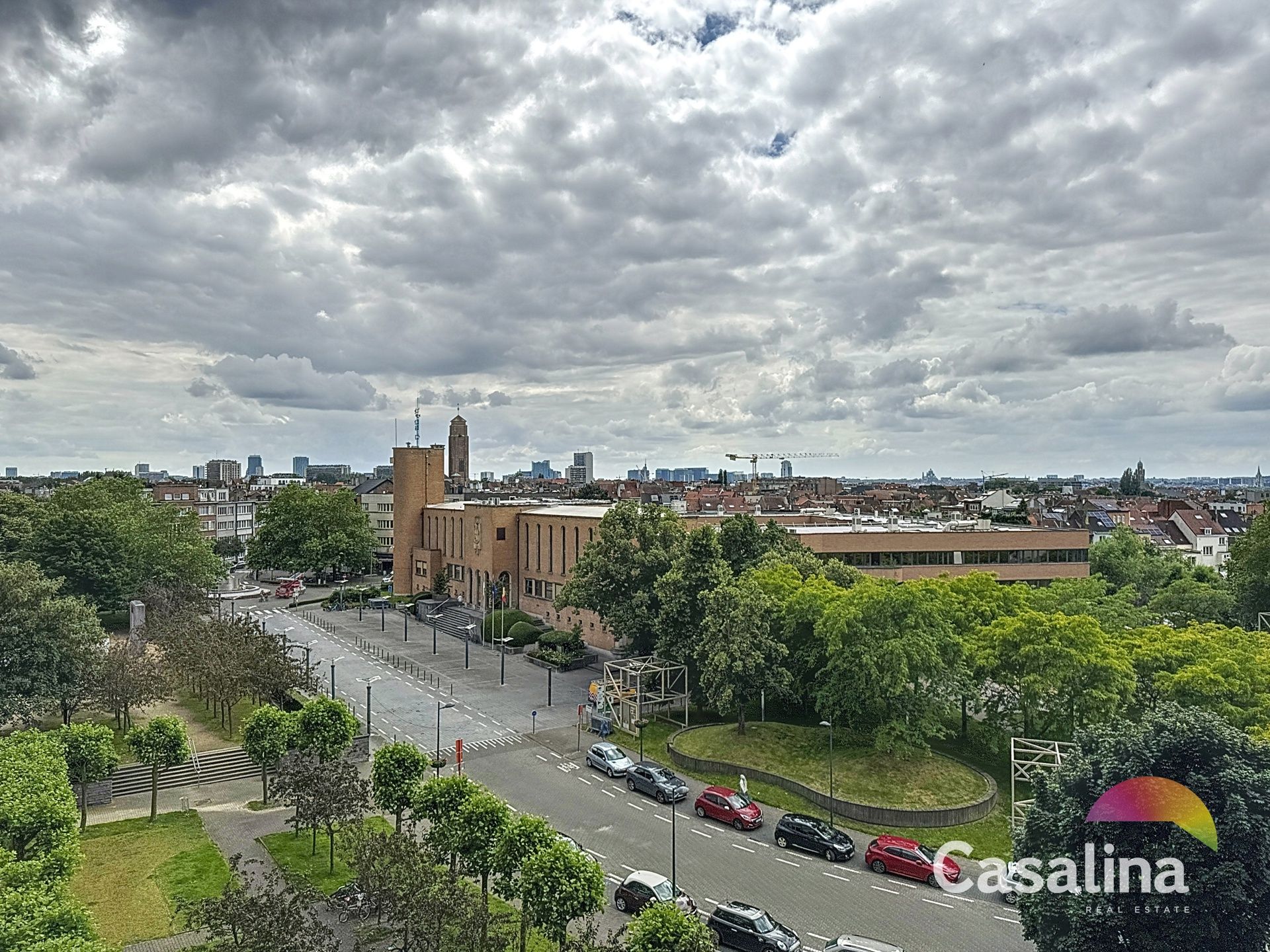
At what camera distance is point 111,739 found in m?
33.3

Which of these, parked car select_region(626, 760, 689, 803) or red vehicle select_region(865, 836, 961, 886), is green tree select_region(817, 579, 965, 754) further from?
parked car select_region(626, 760, 689, 803)

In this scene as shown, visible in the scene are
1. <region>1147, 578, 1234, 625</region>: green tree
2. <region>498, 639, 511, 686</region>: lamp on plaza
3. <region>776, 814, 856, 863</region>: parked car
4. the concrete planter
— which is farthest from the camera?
<region>1147, 578, 1234, 625</region>: green tree

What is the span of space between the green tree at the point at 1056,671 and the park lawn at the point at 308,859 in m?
26.9

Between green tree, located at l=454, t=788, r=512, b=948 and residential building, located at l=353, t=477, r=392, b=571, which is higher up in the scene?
residential building, located at l=353, t=477, r=392, b=571

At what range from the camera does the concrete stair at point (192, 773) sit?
122ft

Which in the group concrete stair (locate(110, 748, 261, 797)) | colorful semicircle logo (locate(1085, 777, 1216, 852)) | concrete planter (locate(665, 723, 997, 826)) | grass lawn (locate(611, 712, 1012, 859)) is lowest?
concrete stair (locate(110, 748, 261, 797))

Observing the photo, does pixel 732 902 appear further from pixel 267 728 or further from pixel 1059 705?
pixel 267 728

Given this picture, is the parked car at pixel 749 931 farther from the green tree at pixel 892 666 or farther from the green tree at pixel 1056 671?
the green tree at pixel 1056 671

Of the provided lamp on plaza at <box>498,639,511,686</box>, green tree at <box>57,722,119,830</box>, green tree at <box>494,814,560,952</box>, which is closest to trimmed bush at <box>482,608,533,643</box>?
lamp on plaza at <box>498,639,511,686</box>

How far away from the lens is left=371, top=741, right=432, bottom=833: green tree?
98.9ft

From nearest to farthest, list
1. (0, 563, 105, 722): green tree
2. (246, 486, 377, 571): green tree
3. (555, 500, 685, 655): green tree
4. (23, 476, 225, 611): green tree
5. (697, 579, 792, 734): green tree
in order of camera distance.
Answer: (0, 563, 105, 722): green tree
(697, 579, 792, 734): green tree
(555, 500, 685, 655): green tree
(23, 476, 225, 611): green tree
(246, 486, 377, 571): green tree

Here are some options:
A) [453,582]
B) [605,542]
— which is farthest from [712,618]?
[453,582]

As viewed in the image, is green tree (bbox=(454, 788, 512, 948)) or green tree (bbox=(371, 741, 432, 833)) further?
green tree (bbox=(371, 741, 432, 833))

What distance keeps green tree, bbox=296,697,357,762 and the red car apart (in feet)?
51.6
